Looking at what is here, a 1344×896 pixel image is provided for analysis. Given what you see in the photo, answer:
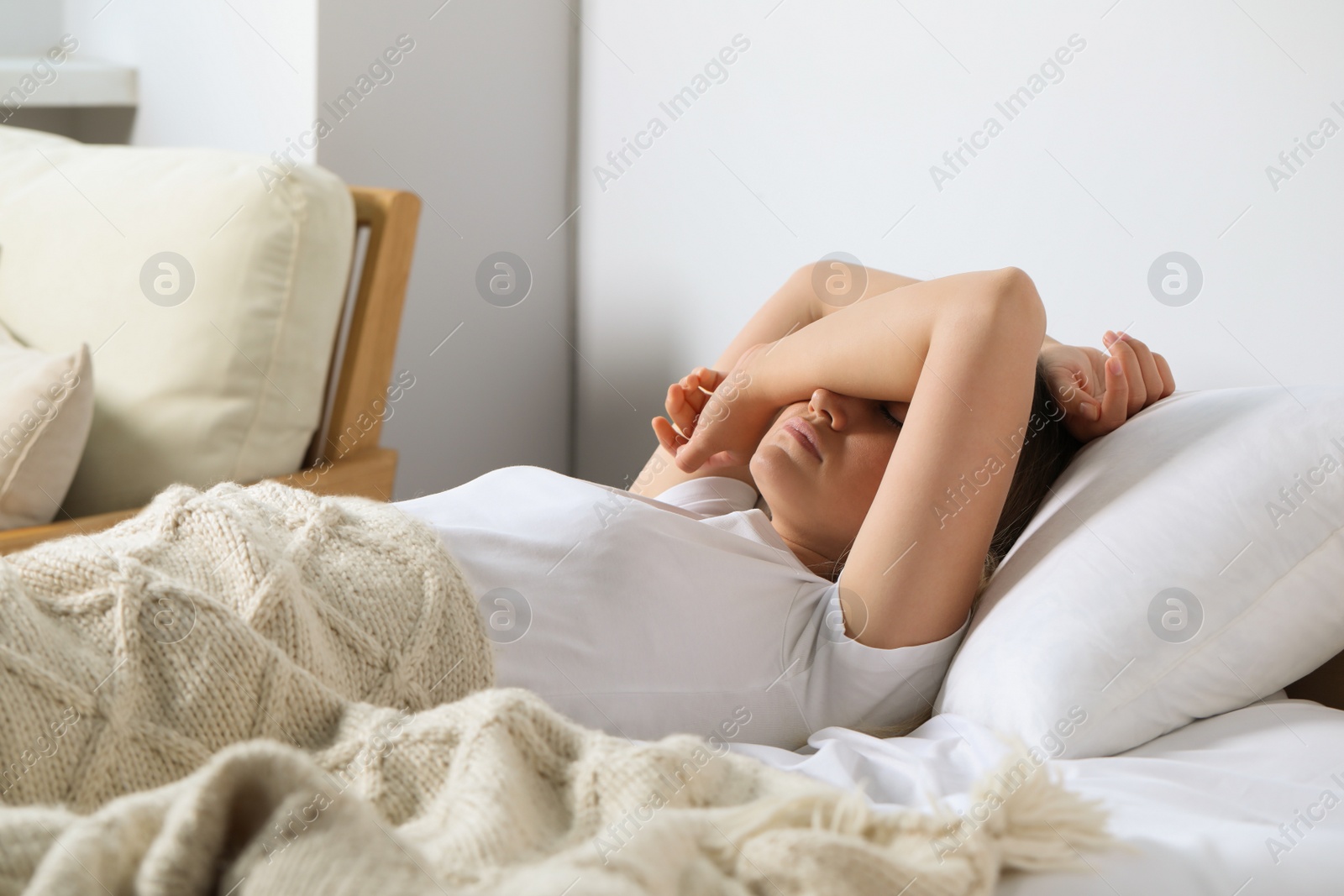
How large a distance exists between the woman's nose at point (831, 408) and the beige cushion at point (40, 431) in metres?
0.89

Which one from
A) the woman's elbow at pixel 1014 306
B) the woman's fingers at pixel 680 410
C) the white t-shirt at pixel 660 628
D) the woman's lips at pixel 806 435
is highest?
the woman's elbow at pixel 1014 306

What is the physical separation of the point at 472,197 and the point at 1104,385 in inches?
52.9

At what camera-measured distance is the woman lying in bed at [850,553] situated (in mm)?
877

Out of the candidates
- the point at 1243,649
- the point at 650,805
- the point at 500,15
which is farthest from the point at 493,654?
the point at 500,15

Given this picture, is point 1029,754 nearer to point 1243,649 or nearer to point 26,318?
point 1243,649

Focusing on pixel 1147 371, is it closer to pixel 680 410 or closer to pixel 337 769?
pixel 680 410

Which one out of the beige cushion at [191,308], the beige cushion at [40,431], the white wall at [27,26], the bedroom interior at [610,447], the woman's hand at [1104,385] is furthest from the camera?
the white wall at [27,26]

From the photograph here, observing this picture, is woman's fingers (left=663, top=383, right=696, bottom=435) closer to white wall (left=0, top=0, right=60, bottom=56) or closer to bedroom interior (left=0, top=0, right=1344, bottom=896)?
bedroom interior (left=0, top=0, right=1344, bottom=896)

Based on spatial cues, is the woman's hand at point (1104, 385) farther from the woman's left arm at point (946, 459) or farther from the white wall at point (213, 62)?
the white wall at point (213, 62)

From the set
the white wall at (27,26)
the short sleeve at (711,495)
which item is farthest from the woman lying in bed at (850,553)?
the white wall at (27,26)

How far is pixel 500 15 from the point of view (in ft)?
6.54

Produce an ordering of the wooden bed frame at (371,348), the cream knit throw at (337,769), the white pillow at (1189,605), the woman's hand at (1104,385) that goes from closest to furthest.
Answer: the cream knit throw at (337,769), the white pillow at (1189,605), the woman's hand at (1104,385), the wooden bed frame at (371,348)

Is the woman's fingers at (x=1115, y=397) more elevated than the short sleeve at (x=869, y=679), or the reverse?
the woman's fingers at (x=1115, y=397)

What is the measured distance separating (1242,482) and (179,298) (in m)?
1.28
